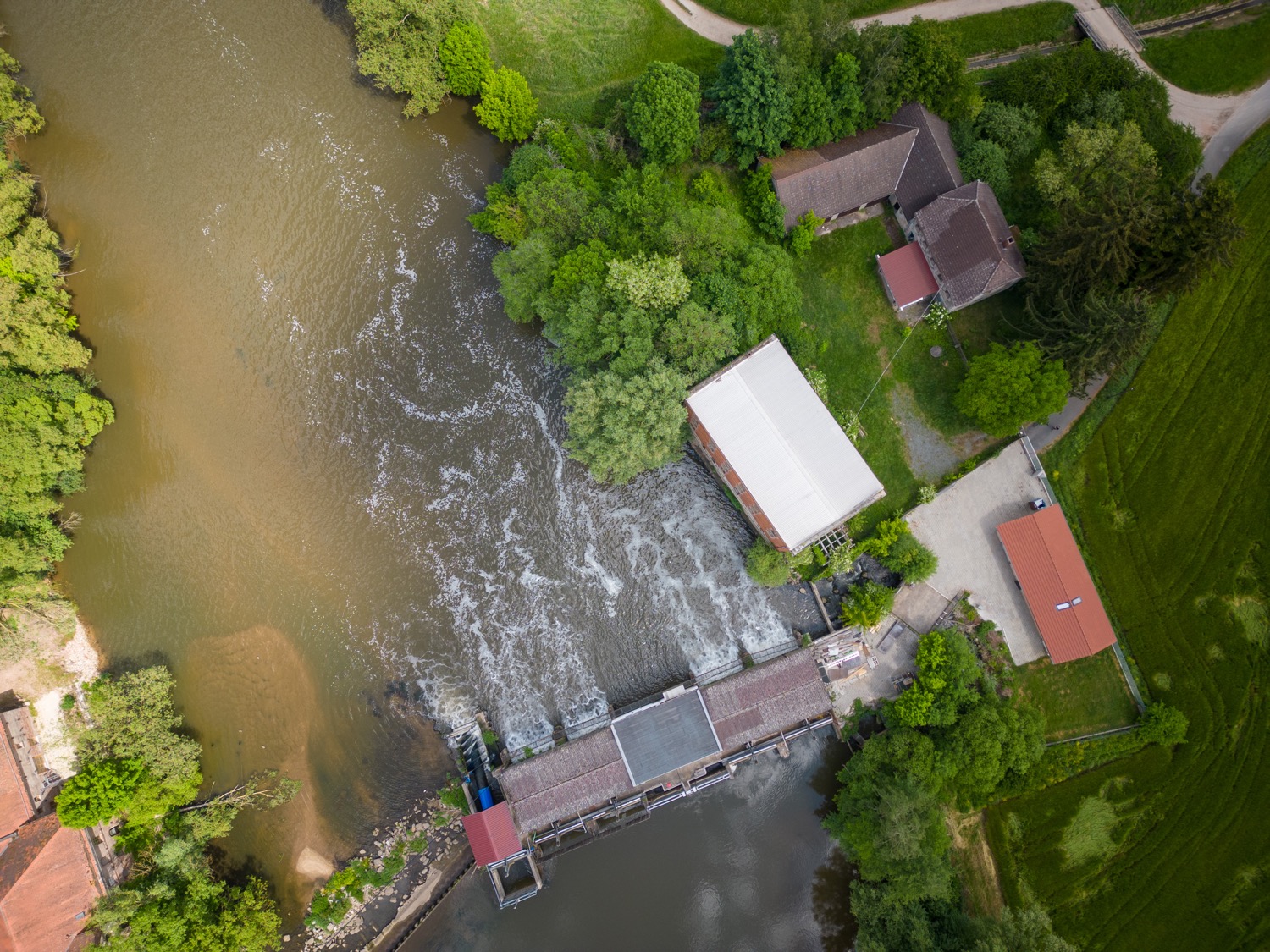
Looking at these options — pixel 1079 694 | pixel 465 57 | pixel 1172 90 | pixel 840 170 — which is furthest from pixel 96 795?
pixel 1172 90

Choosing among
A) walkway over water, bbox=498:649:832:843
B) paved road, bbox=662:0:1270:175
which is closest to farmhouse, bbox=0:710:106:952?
walkway over water, bbox=498:649:832:843

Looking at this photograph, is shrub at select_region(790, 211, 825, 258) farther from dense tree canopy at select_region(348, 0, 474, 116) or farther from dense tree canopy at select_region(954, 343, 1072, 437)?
dense tree canopy at select_region(348, 0, 474, 116)

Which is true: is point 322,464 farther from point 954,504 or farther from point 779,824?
point 954,504

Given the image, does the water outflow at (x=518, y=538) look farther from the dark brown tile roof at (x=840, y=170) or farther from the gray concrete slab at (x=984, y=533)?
the dark brown tile roof at (x=840, y=170)

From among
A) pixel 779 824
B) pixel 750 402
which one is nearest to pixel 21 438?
pixel 750 402

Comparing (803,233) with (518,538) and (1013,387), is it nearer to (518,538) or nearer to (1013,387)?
(1013,387)

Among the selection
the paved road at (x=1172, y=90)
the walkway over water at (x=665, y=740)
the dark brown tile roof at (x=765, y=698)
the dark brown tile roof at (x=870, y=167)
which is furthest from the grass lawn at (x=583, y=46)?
the walkway over water at (x=665, y=740)

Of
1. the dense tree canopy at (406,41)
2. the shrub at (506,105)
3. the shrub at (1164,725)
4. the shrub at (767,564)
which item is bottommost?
the shrub at (1164,725)
